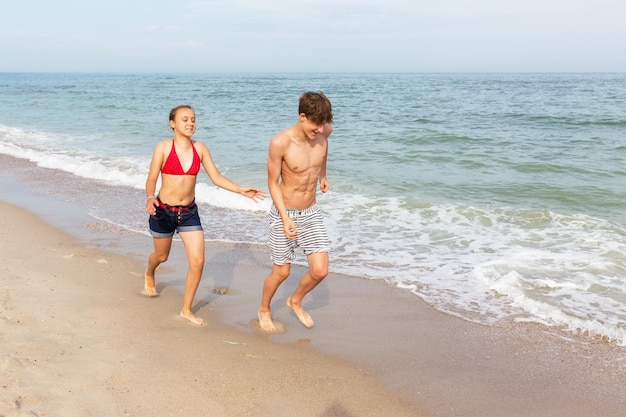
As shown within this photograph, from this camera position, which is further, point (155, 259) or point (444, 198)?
point (444, 198)

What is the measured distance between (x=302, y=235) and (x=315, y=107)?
1.02 m

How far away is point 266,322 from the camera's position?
4848mm

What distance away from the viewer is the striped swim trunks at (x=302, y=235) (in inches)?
184

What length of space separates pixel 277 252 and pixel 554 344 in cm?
227

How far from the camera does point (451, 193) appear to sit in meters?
10.6

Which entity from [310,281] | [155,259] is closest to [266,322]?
[310,281]

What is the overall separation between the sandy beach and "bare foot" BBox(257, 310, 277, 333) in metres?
0.08

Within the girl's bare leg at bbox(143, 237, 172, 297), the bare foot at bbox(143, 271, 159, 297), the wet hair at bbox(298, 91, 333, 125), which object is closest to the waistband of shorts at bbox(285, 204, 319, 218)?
the wet hair at bbox(298, 91, 333, 125)

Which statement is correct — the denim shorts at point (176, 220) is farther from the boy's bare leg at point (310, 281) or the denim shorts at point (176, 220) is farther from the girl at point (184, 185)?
the boy's bare leg at point (310, 281)

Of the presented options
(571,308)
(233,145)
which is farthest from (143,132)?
(571,308)

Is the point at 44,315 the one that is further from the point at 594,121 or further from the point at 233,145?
the point at 594,121

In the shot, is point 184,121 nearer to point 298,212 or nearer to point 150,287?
point 298,212

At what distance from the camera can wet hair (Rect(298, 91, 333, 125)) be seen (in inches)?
166

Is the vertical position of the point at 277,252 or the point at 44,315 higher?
the point at 277,252
